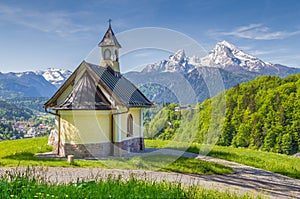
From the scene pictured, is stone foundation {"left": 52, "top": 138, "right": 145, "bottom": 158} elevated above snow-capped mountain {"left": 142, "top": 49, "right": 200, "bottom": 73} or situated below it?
below

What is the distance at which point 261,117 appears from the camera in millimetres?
49250

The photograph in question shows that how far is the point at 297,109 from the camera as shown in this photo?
4559 cm

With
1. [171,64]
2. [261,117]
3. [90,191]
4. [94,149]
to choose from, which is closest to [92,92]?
[94,149]

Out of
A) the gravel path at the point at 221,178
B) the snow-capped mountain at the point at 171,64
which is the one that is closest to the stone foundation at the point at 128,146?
the gravel path at the point at 221,178

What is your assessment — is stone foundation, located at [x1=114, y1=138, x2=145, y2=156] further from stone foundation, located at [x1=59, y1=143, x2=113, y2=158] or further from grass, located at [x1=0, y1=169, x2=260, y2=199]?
grass, located at [x1=0, y1=169, x2=260, y2=199]

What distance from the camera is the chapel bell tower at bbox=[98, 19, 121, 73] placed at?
62.0 feet

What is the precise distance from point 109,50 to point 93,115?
17.0 feet

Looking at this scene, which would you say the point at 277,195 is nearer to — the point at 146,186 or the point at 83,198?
the point at 146,186

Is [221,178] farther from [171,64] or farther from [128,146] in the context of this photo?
[171,64]

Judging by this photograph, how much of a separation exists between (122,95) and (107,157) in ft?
11.3

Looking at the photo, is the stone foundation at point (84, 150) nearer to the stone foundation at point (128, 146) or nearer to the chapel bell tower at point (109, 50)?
the stone foundation at point (128, 146)

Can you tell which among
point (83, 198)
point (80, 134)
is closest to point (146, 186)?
point (83, 198)

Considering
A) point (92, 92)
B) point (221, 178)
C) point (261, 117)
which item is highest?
point (92, 92)

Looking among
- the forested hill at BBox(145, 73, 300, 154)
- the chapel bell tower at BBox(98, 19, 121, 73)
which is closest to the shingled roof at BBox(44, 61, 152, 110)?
the chapel bell tower at BBox(98, 19, 121, 73)
